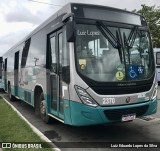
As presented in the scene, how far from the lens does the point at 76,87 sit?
6.19m

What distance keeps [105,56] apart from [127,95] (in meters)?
1.03

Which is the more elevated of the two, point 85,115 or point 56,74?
point 56,74

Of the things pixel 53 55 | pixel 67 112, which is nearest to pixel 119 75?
pixel 67 112

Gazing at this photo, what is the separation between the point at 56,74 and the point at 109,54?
1656mm

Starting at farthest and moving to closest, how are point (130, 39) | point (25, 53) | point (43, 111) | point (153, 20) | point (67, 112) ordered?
point (153, 20) → point (25, 53) → point (43, 111) → point (130, 39) → point (67, 112)

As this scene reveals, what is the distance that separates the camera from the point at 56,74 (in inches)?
294

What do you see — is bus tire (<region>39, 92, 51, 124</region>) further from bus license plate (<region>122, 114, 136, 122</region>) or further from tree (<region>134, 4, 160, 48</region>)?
tree (<region>134, 4, 160, 48</region>)

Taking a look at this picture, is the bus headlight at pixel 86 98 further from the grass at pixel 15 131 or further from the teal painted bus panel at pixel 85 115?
the grass at pixel 15 131

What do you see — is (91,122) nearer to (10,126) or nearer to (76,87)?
(76,87)

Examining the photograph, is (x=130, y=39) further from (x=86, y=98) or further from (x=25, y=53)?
(x=25, y=53)

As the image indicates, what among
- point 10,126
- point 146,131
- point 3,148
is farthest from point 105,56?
point 10,126

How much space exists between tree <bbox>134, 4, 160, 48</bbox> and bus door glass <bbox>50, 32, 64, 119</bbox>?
32.6 metres

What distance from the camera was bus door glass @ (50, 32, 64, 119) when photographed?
23.4 ft

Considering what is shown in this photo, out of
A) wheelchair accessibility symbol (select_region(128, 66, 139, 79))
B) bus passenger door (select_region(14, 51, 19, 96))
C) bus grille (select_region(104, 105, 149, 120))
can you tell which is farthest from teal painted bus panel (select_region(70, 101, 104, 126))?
bus passenger door (select_region(14, 51, 19, 96))
